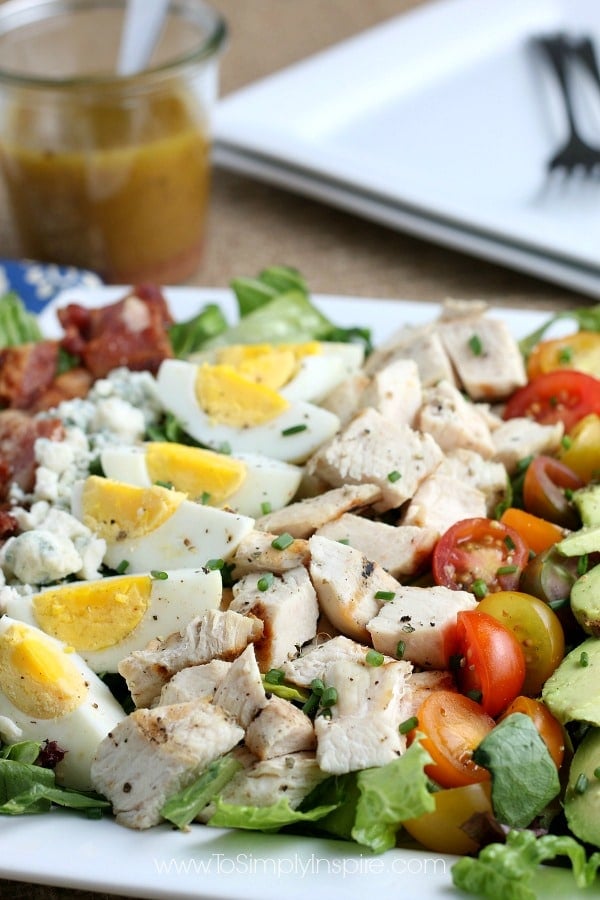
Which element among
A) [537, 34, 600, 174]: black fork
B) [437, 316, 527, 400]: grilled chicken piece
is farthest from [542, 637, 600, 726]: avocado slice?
[537, 34, 600, 174]: black fork

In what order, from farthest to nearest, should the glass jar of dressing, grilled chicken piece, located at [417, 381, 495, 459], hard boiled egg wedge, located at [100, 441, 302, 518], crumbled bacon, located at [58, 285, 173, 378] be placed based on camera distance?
the glass jar of dressing
crumbled bacon, located at [58, 285, 173, 378]
grilled chicken piece, located at [417, 381, 495, 459]
hard boiled egg wedge, located at [100, 441, 302, 518]

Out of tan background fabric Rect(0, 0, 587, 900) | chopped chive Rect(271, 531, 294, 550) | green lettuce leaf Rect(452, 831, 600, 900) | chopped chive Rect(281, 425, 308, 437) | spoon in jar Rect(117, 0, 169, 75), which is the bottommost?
tan background fabric Rect(0, 0, 587, 900)

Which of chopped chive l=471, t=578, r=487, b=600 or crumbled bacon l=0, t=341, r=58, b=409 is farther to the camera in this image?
crumbled bacon l=0, t=341, r=58, b=409

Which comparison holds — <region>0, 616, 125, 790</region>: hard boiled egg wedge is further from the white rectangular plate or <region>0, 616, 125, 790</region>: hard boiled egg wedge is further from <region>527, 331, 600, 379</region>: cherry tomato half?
the white rectangular plate

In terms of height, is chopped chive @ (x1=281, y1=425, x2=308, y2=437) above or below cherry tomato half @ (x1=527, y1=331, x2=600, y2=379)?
above

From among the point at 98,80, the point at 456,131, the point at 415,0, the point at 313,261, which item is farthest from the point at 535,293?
the point at 415,0

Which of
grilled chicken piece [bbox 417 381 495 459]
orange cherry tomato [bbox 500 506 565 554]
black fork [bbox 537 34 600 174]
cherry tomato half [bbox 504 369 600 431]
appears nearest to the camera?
orange cherry tomato [bbox 500 506 565 554]

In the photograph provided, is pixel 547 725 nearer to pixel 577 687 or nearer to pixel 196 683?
pixel 577 687
